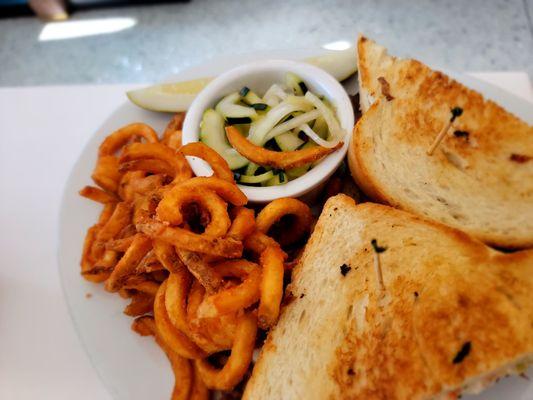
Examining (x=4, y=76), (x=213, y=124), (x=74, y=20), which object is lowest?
(x=4, y=76)

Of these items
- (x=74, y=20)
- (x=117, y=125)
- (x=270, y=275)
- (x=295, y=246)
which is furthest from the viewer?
(x=74, y=20)

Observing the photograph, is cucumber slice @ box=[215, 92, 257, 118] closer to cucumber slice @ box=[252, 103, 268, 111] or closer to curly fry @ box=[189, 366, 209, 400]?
cucumber slice @ box=[252, 103, 268, 111]

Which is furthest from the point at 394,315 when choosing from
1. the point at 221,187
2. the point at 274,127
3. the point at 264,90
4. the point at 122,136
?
the point at 122,136

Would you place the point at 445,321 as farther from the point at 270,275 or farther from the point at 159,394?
the point at 159,394

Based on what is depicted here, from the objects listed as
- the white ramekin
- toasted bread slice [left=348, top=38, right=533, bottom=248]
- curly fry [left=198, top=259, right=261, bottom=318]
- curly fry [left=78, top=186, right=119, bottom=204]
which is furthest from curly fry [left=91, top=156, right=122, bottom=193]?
toasted bread slice [left=348, top=38, right=533, bottom=248]

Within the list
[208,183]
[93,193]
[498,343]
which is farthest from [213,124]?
[498,343]

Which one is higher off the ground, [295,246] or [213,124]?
[213,124]
